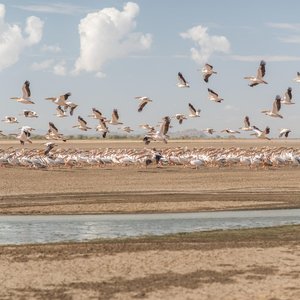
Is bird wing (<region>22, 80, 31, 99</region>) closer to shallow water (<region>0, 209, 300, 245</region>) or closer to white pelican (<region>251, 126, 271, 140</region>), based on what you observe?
shallow water (<region>0, 209, 300, 245</region>)

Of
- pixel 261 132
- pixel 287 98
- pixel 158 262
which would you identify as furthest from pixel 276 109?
pixel 158 262

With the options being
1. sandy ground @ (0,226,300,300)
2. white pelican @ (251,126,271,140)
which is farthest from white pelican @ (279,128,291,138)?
sandy ground @ (0,226,300,300)

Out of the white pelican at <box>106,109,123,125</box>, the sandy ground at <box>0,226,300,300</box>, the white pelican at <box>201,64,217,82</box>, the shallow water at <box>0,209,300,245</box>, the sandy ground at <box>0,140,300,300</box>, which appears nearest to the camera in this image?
the sandy ground at <box>0,226,300,300</box>

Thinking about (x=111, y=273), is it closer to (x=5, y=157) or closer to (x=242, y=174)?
(x=242, y=174)

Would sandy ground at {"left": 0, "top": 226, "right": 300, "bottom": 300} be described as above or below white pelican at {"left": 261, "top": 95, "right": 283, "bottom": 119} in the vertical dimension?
below

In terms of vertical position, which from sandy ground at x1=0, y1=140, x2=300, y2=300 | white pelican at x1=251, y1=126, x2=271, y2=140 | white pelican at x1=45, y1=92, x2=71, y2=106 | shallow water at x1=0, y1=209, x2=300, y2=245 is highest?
white pelican at x1=45, y1=92, x2=71, y2=106

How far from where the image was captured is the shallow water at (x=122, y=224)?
19781 mm

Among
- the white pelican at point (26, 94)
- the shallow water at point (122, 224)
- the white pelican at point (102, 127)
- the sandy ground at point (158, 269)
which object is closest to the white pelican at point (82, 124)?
the white pelican at point (102, 127)

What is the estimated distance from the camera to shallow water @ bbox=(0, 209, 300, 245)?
1978 centimetres

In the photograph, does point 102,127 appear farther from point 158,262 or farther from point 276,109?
point 158,262

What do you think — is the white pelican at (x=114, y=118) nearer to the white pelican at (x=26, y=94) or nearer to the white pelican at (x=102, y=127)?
the white pelican at (x=102, y=127)

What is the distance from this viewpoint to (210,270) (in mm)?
14727

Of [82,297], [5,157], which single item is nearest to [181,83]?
[82,297]

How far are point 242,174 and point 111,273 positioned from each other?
91.0 feet
